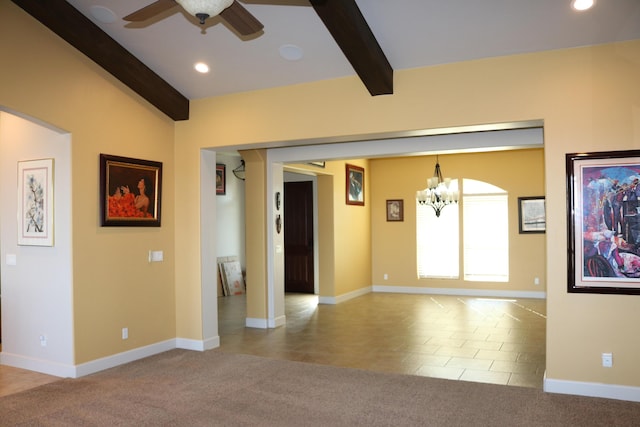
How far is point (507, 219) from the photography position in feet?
32.1

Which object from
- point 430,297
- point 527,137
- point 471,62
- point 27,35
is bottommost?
point 430,297

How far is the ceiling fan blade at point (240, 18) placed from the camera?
10.4 feet

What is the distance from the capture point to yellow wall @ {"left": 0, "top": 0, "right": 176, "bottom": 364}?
459 cm

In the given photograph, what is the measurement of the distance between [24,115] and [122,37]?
120 cm

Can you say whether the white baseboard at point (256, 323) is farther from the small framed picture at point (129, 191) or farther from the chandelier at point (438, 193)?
the chandelier at point (438, 193)

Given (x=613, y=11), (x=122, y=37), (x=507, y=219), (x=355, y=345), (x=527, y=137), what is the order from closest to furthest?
(x=613, y=11) < (x=122, y=37) < (x=527, y=137) < (x=355, y=345) < (x=507, y=219)

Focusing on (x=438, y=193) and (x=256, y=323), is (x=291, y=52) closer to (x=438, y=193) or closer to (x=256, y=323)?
(x=256, y=323)

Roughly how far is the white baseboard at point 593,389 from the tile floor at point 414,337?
0.89 ft

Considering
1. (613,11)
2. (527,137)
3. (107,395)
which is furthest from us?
(527,137)

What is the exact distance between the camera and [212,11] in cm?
285

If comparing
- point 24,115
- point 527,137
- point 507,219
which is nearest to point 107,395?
point 24,115

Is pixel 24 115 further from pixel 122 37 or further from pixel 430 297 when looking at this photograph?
pixel 430 297

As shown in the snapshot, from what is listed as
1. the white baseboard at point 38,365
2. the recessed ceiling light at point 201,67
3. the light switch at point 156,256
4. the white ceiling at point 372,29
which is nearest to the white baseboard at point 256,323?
the light switch at point 156,256

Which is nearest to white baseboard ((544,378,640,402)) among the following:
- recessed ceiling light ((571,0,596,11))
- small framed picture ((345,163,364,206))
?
recessed ceiling light ((571,0,596,11))
